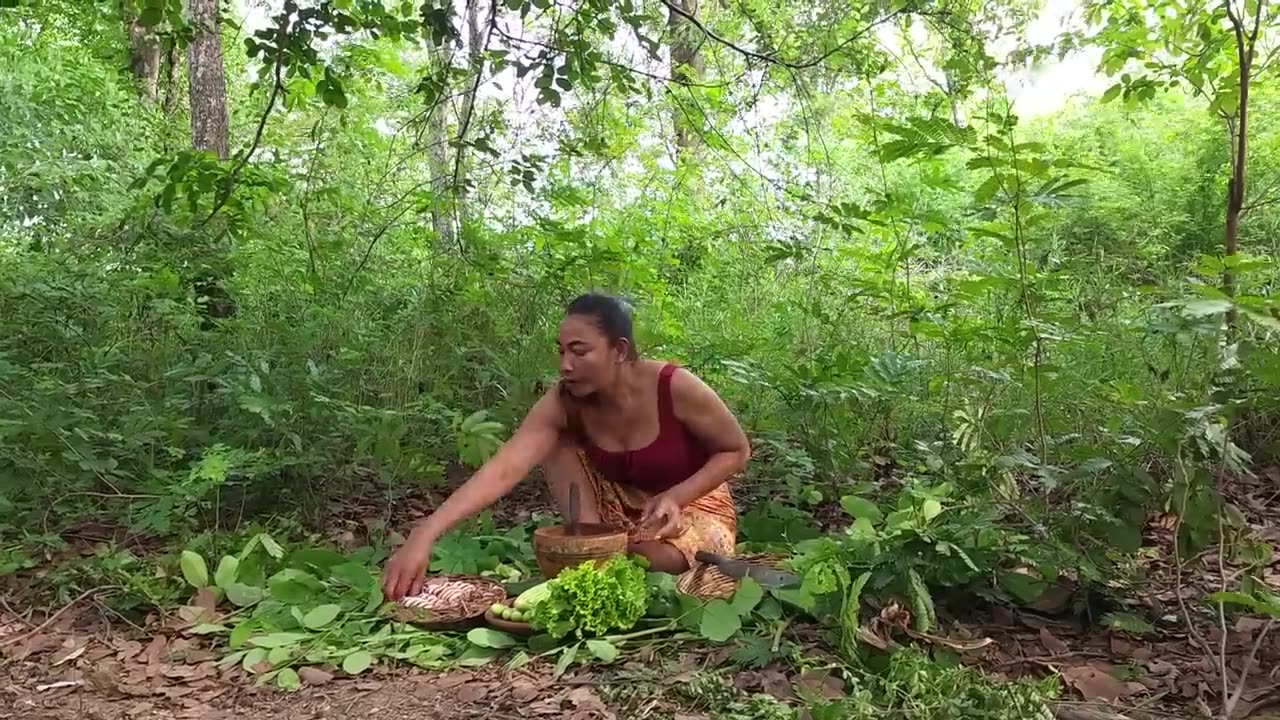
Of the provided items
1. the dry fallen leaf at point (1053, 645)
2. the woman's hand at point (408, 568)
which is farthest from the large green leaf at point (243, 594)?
the dry fallen leaf at point (1053, 645)

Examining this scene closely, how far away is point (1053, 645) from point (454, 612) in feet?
A: 5.27

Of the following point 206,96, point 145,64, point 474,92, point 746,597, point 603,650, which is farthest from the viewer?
point 145,64

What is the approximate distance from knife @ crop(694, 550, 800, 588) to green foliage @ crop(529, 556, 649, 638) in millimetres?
332

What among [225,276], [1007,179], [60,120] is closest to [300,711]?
[1007,179]

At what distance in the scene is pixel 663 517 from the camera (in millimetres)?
2660

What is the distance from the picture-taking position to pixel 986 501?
2.54 meters

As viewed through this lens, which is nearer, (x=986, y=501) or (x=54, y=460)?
(x=986, y=501)

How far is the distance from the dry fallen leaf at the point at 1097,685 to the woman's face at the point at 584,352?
4.97ft

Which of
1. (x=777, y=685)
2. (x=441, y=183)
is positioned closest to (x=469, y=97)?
(x=441, y=183)

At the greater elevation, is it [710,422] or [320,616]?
[710,422]

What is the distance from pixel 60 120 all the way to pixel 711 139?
5.39m

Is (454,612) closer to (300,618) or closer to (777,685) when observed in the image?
(300,618)

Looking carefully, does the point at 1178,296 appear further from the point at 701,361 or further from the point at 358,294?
the point at 358,294

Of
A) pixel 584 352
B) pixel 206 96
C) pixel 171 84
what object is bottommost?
pixel 584 352
